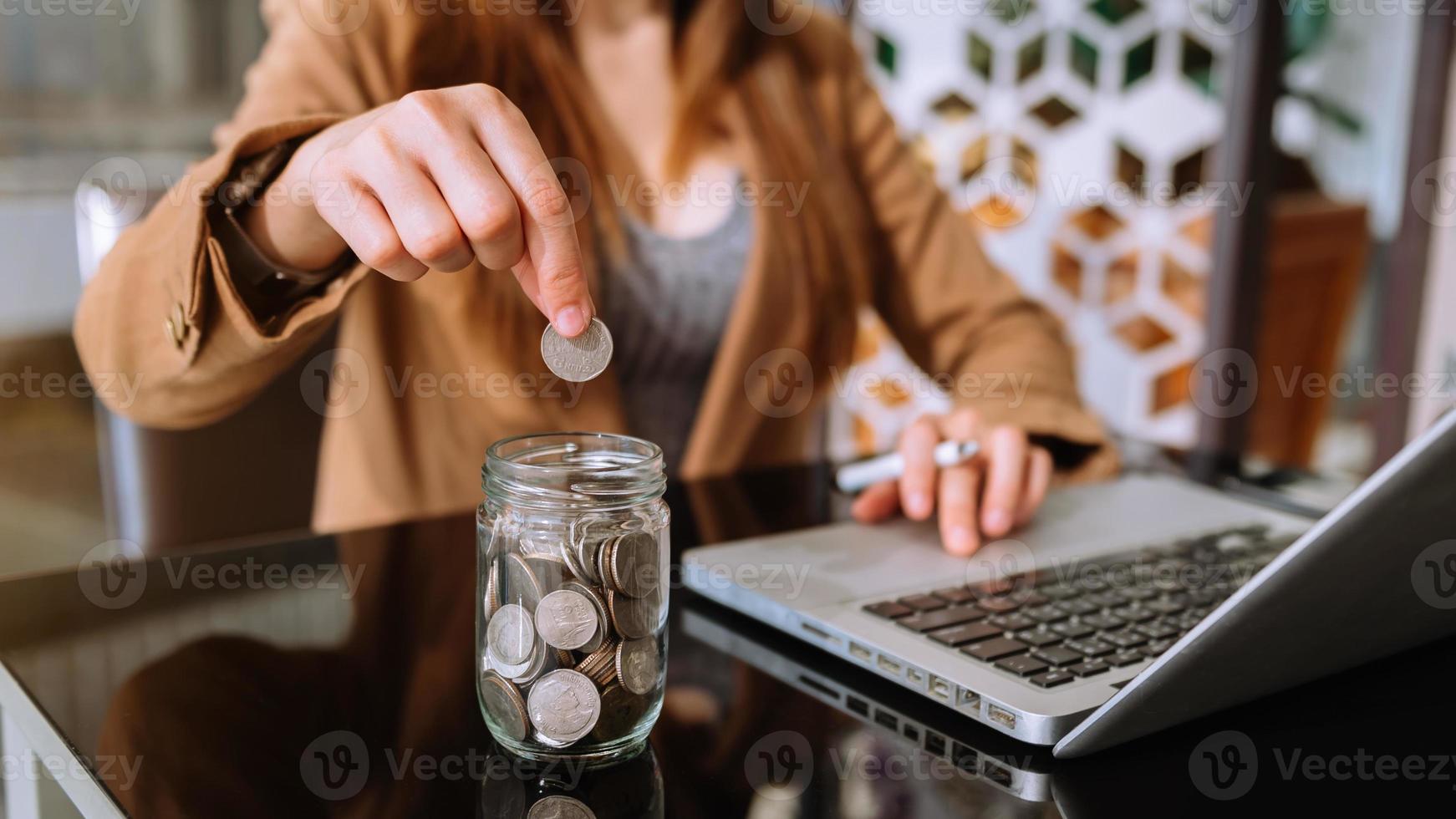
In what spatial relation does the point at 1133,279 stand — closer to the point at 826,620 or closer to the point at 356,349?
the point at 356,349

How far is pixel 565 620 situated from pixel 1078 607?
323 millimetres

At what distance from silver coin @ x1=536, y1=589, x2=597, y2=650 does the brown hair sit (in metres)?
0.85

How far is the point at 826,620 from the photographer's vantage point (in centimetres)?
64

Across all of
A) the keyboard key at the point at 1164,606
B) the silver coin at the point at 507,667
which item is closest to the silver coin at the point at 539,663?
the silver coin at the point at 507,667

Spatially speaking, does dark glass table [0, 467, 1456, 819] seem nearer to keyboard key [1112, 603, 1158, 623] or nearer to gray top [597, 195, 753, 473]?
keyboard key [1112, 603, 1158, 623]

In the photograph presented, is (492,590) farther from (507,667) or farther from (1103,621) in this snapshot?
(1103,621)

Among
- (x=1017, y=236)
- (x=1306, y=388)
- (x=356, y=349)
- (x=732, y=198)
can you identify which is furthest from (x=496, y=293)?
(x=1306, y=388)

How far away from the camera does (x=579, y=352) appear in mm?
559

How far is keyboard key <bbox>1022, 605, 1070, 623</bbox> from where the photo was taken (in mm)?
636

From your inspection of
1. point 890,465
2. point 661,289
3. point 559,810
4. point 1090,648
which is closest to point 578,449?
point 559,810

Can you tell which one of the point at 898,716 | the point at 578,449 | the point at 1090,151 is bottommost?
the point at 898,716

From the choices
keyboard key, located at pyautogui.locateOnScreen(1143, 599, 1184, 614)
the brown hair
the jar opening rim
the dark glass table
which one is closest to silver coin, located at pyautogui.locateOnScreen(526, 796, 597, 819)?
the dark glass table

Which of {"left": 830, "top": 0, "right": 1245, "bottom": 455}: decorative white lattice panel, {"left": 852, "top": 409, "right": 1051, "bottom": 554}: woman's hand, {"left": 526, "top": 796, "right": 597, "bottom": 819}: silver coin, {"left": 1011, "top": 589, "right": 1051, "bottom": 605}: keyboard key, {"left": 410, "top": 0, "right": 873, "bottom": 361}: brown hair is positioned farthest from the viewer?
{"left": 830, "top": 0, "right": 1245, "bottom": 455}: decorative white lattice panel

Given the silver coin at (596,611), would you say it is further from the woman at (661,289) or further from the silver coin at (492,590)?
the woman at (661,289)
